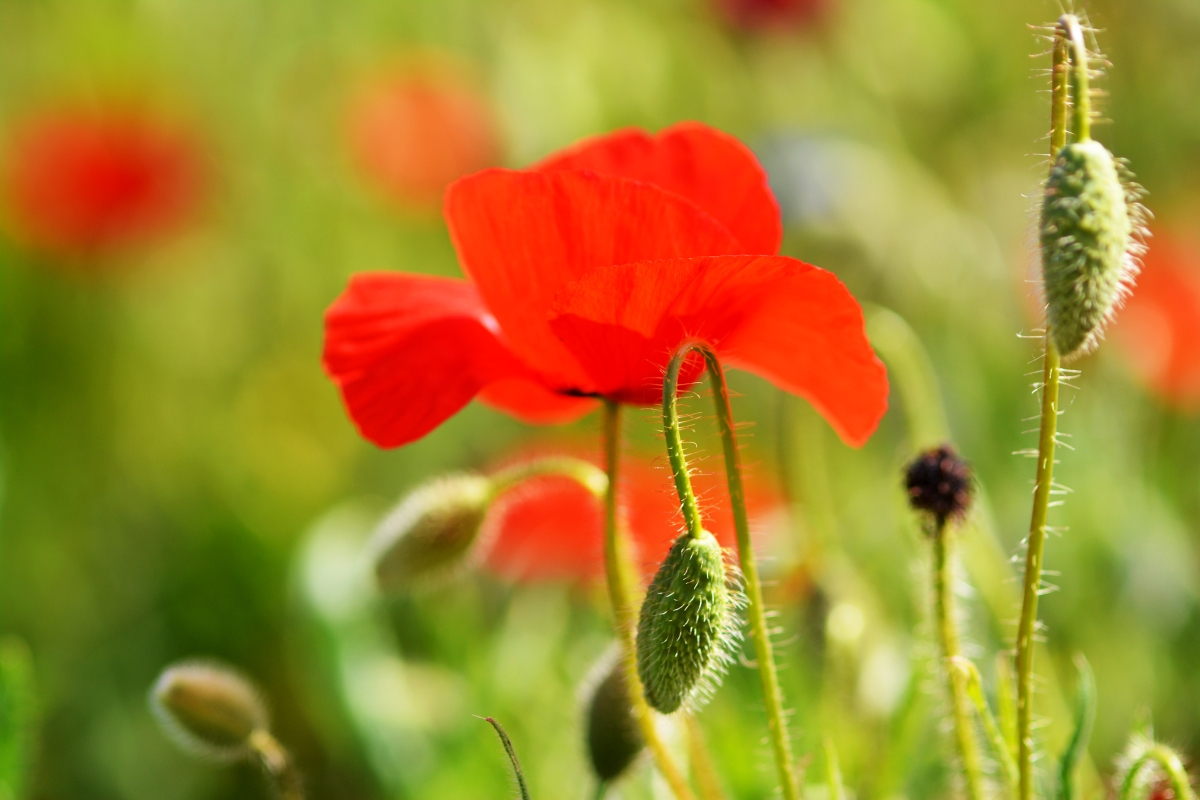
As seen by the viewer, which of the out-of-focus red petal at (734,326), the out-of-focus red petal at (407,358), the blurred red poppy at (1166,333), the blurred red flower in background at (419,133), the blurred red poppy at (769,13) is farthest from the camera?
the blurred red flower in background at (419,133)

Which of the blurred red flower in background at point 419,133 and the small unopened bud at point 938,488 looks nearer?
the small unopened bud at point 938,488

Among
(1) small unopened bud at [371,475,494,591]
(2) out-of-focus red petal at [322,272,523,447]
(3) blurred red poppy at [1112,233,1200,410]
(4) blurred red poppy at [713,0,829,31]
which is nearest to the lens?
(2) out-of-focus red petal at [322,272,523,447]

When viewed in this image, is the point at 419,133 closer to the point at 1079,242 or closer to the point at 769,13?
the point at 769,13

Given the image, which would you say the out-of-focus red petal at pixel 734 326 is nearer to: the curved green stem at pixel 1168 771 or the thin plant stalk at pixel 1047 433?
the thin plant stalk at pixel 1047 433

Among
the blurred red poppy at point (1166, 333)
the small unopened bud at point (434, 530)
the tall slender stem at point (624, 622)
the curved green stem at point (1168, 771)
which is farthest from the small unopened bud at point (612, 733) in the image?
the blurred red poppy at point (1166, 333)

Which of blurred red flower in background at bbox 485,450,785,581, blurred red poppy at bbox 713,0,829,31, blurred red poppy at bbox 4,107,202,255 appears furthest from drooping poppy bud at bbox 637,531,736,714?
blurred red poppy at bbox 4,107,202,255

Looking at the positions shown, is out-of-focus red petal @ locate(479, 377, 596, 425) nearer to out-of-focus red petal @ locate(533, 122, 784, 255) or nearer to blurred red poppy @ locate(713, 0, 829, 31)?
out-of-focus red petal @ locate(533, 122, 784, 255)
